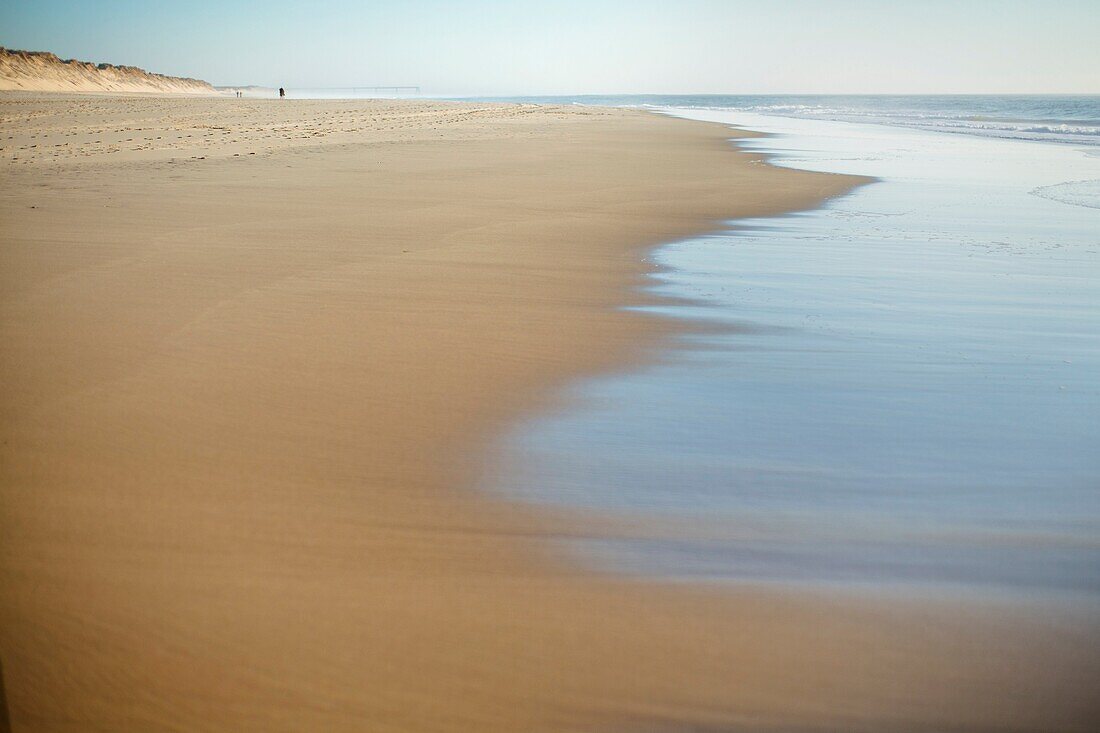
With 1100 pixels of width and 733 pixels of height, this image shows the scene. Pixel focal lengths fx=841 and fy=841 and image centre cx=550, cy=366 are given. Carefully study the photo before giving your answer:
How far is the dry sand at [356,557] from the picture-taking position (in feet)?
5.62

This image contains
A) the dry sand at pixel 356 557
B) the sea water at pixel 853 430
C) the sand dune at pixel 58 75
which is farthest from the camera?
the sand dune at pixel 58 75

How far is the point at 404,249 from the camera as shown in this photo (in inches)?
235

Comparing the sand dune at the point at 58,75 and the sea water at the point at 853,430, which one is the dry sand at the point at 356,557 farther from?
the sand dune at the point at 58,75

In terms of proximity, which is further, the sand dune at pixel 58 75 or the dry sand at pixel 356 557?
the sand dune at pixel 58 75

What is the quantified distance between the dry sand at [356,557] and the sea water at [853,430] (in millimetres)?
184

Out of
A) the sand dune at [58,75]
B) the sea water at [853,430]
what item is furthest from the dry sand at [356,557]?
the sand dune at [58,75]

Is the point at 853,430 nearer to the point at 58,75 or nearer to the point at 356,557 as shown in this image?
the point at 356,557

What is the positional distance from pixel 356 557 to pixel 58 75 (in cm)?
6324

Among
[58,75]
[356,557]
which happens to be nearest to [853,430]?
[356,557]

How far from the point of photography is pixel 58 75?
5388 cm

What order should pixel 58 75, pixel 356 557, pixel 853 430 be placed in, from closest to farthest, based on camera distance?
pixel 356 557 < pixel 853 430 < pixel 58 75

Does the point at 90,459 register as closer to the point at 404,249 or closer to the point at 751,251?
the point at 404,249

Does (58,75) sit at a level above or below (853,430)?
above

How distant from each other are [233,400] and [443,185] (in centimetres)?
674
